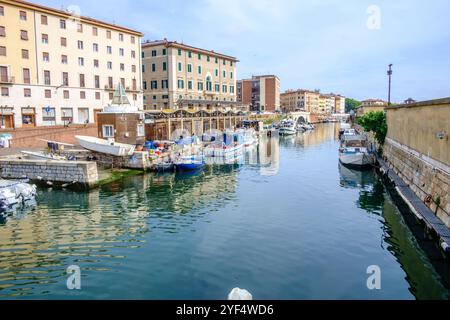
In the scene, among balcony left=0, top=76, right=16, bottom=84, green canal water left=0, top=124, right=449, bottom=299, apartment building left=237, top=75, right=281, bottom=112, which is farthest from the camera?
apartment building left=237, top=75, right=281, bottom=112

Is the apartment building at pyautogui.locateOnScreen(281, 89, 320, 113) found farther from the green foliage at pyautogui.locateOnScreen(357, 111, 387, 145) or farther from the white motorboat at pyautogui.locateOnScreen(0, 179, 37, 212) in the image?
the white motorboat at pyautogui.locateOnScreen(0, 179, 37, 212)

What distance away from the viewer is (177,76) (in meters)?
65.0

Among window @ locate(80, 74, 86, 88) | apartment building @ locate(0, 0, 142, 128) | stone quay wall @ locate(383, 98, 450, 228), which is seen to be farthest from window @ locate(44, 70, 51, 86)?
stone quay wall @ locate(383, 98, 450, 228)

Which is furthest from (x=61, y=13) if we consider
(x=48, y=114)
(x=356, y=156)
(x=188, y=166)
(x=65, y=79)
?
(x=356, y=156)

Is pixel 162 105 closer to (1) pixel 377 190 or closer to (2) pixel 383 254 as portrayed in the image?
(1) pixel 377 190

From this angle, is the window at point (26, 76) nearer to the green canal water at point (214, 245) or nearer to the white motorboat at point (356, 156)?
the green canal water at point (214, 245)

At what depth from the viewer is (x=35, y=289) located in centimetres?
1190

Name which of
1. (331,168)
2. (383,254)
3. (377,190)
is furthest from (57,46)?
(383,254)

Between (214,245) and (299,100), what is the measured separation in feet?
516

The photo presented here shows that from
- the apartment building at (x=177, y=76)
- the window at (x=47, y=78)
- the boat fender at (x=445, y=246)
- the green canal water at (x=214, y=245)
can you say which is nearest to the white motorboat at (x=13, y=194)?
the green canal water at (x=214, y=245)

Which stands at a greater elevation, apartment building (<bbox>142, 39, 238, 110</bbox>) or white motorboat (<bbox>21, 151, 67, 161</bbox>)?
apartment building (<bbox>142, 39, 238, 110</bbox>)

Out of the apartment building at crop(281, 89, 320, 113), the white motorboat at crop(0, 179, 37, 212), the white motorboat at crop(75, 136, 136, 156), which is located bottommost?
the white motorboat at crop(0, 179, 37, 212)

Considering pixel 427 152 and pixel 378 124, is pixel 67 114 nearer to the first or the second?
pixel 378 124

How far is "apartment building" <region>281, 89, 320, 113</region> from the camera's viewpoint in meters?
166
